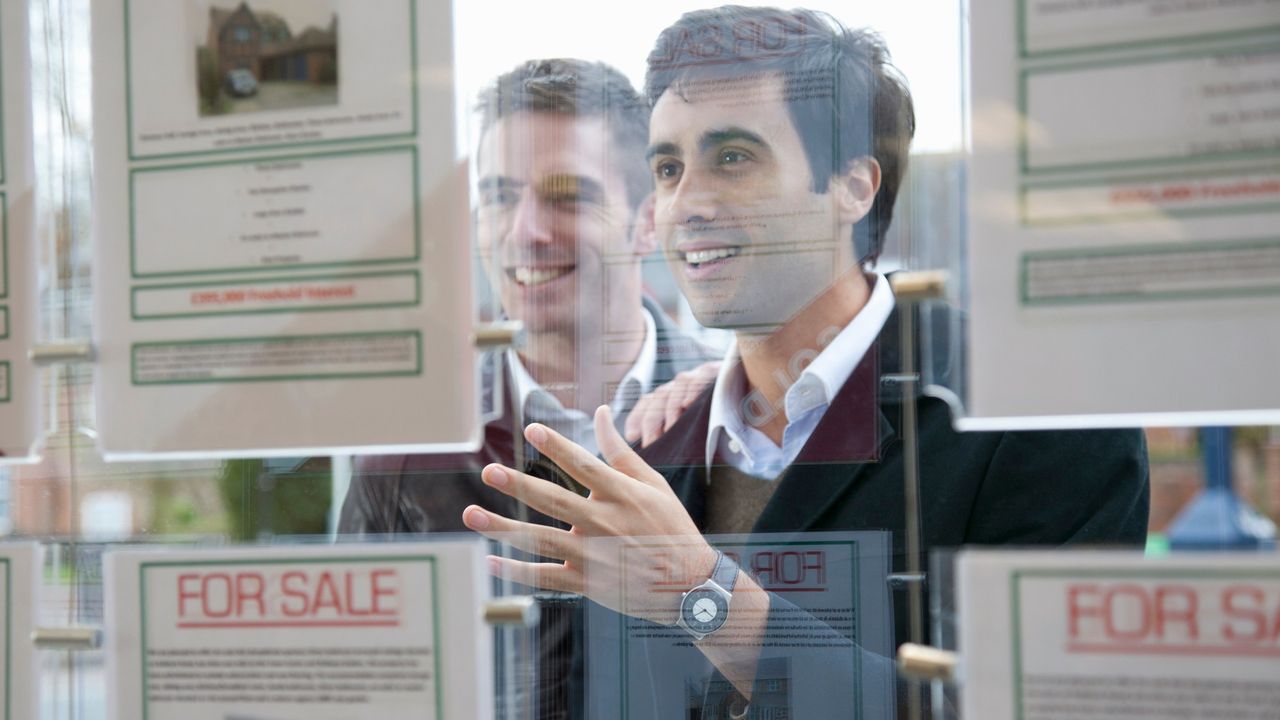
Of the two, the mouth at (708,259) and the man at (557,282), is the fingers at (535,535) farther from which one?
the mouth at (708,259)

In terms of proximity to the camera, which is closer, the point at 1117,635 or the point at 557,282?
the point at 1117,635

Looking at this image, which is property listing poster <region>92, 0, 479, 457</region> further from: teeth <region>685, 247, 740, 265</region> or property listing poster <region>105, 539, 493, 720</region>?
teeth <region>685, 247, 740, 265</region>

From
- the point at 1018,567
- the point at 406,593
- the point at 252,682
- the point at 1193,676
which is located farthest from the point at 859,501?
the point at 252,682

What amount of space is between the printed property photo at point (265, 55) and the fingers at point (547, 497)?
0.37 metres

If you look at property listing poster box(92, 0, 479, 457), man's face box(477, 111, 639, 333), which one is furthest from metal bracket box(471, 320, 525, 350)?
man's face box(477, 111, 639, 333)

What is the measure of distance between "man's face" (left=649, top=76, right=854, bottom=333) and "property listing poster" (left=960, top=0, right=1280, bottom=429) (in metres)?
0.20

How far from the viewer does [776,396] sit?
995mm

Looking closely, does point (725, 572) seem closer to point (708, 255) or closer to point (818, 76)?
point (708, 255)

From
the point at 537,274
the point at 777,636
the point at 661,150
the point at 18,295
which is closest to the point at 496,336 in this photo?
the point at 537,274

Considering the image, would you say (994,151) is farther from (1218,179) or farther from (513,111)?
(513,111)

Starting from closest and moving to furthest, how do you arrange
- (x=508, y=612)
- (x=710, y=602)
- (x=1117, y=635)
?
(x=1117, y=635), (x=508, y=612), (x=710, y=602)

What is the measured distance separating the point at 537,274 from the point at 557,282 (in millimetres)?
20

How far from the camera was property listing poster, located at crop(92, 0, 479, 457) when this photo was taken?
0.91m

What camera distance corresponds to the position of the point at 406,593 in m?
0.89
